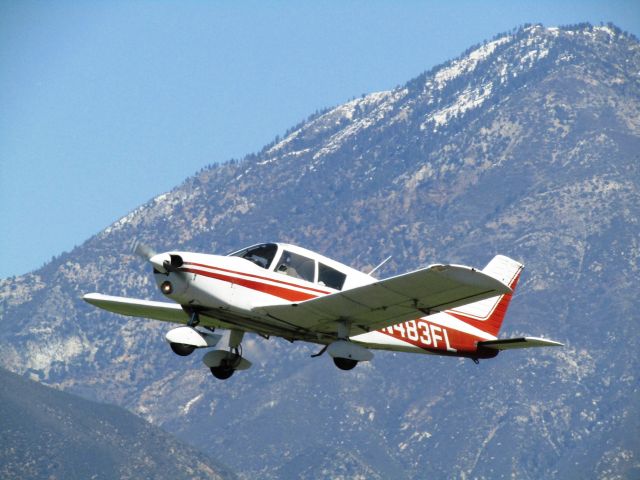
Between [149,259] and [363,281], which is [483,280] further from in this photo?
[149,259]

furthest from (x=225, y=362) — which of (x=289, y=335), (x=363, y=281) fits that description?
(x=363, y=281)

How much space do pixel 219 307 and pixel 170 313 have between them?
4.78 metres

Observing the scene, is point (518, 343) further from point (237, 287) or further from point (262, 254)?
point (237, 287)

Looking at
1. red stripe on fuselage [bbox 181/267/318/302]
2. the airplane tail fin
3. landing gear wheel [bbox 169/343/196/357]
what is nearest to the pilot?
red stripe on fuselage [bbox 181/267/318/302]

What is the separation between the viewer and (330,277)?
36.4m

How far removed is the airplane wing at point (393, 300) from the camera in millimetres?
32031

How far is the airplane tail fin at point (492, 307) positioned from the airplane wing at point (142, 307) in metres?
7.85

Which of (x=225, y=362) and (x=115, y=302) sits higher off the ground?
(x=115, y=302)

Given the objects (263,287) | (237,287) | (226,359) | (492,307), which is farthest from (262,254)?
(492,307)

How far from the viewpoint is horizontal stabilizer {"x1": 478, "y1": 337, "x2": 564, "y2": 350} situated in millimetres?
35938

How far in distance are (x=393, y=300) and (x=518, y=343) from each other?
448 cm

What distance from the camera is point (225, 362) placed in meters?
36.9

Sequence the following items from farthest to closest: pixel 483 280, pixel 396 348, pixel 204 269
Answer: pixel 396 348 < pixel 204 269 < pixel 483 280

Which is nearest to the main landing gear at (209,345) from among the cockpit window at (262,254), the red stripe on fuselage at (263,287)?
the red stripe on fuselage at (263,287)
